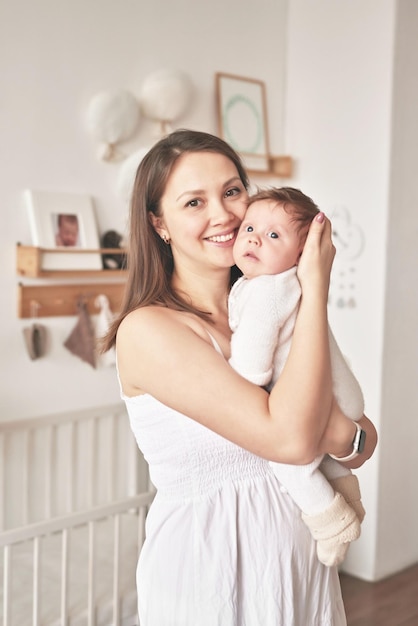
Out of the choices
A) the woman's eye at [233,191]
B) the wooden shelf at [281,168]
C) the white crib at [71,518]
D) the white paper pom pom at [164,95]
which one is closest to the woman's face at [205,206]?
the woman's eye at [233,191]

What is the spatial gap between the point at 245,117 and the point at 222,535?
8.29 feet

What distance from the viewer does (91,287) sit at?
3.01 m

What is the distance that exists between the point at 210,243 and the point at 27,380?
A: 1.66 metres

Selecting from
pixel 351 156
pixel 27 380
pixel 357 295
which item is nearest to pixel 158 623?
pixel 27 380

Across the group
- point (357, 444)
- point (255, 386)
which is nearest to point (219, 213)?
point (255, 386)

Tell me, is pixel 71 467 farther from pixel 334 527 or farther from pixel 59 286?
pixel 334 527

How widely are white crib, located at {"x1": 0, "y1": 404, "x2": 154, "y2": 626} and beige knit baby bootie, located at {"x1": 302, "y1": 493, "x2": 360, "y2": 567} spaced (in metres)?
1.00

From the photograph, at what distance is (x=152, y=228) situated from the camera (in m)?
1.45

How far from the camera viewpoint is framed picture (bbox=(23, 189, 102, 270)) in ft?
9.19

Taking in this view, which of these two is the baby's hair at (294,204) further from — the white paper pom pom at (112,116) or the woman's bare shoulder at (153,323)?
the white paper pom pom at (112,116)

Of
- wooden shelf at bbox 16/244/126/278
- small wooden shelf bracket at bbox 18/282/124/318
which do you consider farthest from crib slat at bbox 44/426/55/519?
wooden shelf at bbox 16/244/126/278

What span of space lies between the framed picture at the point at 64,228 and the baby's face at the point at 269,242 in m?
1.64

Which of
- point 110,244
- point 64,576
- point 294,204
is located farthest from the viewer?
point 110,244

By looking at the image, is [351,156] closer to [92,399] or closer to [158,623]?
[92,399]
